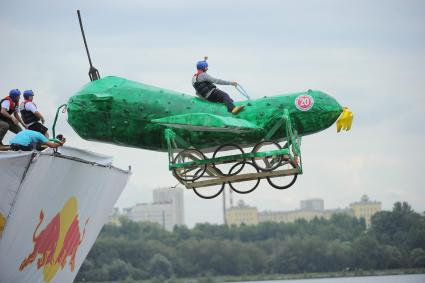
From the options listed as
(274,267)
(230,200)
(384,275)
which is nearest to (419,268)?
(384,275)

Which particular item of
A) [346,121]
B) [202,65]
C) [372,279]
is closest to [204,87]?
[202,65]

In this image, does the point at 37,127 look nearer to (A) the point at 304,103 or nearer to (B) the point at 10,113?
(B) the point at 10,113

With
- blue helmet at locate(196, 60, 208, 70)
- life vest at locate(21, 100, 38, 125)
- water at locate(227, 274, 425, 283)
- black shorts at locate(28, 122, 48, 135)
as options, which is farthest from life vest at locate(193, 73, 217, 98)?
water at locate(227, 274, 425, 283)

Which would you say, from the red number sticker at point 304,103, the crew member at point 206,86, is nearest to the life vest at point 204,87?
the crew member at point 206,86

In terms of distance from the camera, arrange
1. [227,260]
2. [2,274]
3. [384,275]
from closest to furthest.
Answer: [2,274] < [384,275] < [227,260]

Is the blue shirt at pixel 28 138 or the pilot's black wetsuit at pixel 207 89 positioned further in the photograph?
the pilot's black wetsuit at pixel 207 89

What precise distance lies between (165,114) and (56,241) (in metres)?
6.51

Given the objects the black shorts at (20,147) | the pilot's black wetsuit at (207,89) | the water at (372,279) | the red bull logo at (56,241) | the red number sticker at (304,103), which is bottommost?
the red bull logo at (56,241)

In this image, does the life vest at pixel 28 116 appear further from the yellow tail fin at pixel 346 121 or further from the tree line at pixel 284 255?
the tree line at pixel 284 255

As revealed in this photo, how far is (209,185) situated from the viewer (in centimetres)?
4209

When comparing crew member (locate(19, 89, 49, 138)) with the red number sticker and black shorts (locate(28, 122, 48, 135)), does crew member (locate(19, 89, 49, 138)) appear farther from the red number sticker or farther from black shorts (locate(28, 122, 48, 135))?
the red number sticker

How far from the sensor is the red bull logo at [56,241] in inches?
1699

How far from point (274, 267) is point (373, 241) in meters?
15.6

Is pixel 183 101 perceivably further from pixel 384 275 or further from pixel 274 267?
pixel 274 267
